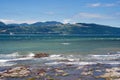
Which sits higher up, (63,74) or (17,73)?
(17,73)

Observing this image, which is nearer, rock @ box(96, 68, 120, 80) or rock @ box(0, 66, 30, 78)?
rock @ box(96, 68, 120, 80)

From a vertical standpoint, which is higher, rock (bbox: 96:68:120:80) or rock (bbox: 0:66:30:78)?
rock (bbox: 0:66:30:78)

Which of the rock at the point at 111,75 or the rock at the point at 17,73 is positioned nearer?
the rock at the point at 111,75

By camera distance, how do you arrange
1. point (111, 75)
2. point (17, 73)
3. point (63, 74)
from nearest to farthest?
point (111, 75), point (63, 74), point (17, 73)

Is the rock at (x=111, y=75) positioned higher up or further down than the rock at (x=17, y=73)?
further down

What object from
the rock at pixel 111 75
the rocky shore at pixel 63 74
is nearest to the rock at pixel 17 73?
the rocky shore at pixel 63 74

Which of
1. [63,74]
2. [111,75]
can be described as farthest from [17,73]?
[111,75]

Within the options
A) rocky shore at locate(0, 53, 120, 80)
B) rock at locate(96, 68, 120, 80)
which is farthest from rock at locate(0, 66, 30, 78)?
rock at locate(96, 68, 120, 80)

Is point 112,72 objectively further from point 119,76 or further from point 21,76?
point 21,76

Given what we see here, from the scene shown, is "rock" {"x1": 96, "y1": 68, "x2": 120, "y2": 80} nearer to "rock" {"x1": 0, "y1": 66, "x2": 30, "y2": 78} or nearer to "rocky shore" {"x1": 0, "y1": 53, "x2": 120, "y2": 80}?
"rocky shore" {"x1": 0, "y1": 53, "x2": 120, "y2": 80}

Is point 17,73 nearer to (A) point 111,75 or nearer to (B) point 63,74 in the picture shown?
(B) point 63,74

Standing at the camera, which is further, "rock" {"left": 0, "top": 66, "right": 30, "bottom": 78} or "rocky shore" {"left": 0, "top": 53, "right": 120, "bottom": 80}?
"rock" {"left": 0, "top": 66, "right": 30, "bottom": 78}

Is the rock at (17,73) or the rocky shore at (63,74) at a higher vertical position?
the rock at (17,73)

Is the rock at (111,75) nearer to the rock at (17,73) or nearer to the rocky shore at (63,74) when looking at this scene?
the rocky shore at (63,74)
